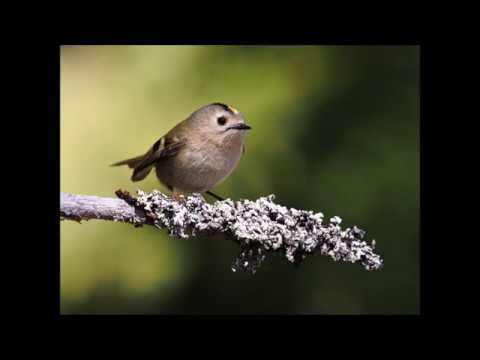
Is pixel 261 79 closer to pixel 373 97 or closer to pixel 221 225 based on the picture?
pixel 373 97

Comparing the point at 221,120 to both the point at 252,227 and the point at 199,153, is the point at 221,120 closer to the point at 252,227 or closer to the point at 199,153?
the point at 199,153

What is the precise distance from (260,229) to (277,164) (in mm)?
1038

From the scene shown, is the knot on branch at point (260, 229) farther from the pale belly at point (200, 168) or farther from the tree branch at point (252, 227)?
the pale belly at point (200, 168)

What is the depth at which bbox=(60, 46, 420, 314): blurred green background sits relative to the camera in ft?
13.4

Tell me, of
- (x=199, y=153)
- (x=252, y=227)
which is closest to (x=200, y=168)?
(x=199, y=153)

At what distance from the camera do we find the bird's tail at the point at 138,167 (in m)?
4.35

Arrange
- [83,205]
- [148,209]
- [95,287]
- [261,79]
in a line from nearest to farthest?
[83,205] → [148,209] → [95,287] → [261,79]

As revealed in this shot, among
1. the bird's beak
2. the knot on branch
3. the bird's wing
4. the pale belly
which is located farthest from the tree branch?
the bird's wing

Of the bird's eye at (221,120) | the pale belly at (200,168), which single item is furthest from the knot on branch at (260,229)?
the bird's eye at (221,120)

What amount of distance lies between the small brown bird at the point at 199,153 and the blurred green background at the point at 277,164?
83 millimetres

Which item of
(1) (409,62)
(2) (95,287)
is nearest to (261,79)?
(1) (409,62)

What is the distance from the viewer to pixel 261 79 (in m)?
4.38

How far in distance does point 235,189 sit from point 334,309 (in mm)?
976

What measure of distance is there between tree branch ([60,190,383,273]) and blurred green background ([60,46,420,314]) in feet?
2.63
